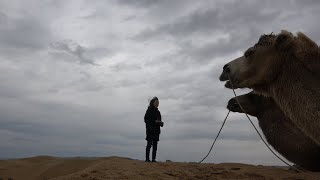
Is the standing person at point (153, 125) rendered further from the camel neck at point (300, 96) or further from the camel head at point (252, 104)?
the camel neck at point (300, 96)

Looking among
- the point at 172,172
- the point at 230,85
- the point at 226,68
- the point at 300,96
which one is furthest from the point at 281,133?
the point at 300,96

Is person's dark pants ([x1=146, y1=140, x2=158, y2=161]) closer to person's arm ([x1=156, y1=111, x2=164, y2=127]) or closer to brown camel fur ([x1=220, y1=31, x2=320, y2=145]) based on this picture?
person's arm ([x1=156, y1=111, x2=164, y2=127])

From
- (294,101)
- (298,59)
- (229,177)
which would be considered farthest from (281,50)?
(229,177)

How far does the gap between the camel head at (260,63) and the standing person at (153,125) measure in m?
5.20

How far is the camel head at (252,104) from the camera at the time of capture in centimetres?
1123

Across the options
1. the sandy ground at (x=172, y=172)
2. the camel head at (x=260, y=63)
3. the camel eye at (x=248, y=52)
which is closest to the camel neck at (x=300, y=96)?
the camel head at (x=260, y=63)

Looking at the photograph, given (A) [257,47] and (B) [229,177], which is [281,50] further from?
(B) [229,177]

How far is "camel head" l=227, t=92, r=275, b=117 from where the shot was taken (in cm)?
1123

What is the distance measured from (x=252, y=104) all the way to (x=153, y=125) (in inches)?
123

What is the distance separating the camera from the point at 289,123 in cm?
1077

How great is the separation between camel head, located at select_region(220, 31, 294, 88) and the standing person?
5201 mm

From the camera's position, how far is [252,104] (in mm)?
11344

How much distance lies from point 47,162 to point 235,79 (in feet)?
42.5

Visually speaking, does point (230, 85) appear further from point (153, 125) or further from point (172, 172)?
point (153, 125)
